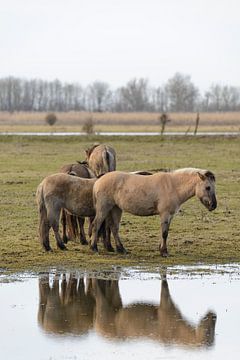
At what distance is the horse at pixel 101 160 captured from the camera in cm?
1811

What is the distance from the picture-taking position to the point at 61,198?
49.2 ft

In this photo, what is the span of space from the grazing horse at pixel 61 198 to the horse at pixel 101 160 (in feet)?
10.0

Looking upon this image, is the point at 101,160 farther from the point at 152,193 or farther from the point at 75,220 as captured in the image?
the point at 152,193

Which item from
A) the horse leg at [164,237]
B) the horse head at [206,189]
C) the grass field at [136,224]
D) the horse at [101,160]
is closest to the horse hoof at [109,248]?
the grass field at [136,224]

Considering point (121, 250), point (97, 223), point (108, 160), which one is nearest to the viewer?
point (121, 250)

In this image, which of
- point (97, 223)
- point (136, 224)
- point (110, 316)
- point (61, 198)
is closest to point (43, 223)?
point (61, 198)

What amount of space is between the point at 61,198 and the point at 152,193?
1604mm

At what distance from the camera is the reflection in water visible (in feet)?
31.1

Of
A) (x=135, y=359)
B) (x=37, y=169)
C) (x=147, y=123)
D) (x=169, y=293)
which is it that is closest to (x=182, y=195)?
(x=169, y=293)

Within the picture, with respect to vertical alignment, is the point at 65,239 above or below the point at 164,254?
below

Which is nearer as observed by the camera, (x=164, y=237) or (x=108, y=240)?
(x=164, y=237)

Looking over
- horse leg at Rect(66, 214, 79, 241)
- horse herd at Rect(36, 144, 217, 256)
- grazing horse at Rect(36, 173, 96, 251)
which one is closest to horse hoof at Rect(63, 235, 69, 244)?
horse leg at Rect(66, 214, 79, 241)

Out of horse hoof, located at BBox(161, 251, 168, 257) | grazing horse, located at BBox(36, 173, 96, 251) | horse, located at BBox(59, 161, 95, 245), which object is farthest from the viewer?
horse, located at BBox(59, 161, 95, 245)

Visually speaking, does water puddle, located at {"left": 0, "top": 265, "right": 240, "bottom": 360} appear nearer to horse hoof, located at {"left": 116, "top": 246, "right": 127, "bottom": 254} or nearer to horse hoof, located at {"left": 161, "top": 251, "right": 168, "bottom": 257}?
horse hoof, located at {"left": 161, "top": 251, "right": 168, "bottom": 257}
